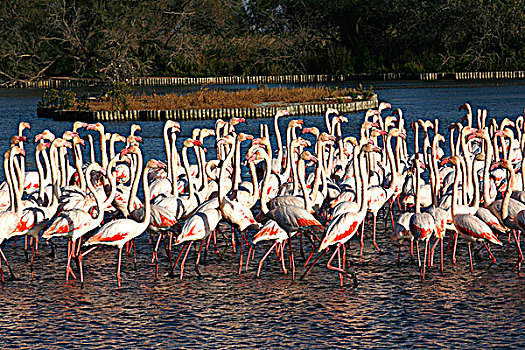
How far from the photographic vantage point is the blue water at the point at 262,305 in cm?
806

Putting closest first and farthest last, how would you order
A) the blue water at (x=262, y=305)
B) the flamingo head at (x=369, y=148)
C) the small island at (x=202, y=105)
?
the blue water at (x=262, y=305) → the flamingo head at (x=369, y=148) → the small island at (x=202, y=105)

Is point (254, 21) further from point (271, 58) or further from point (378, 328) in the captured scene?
point (378, 328)

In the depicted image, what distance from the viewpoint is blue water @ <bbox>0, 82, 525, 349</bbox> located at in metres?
8.06

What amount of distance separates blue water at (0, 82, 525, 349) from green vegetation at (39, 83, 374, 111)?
23554mm

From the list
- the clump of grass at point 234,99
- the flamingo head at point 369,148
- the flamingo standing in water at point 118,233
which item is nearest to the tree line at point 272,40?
the clump of grass at point 234,99

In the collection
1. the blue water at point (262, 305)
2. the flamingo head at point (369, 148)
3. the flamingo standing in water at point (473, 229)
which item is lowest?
the blue water at point (262, 305)

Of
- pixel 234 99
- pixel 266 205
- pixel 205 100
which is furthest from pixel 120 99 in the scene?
pixel 266 205

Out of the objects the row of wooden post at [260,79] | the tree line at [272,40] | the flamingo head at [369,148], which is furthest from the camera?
the tree line at [272,40]

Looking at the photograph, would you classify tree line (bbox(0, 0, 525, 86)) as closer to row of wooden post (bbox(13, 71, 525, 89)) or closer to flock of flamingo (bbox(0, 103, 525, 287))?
row of wooden post (bbox(13, 71, 525, 89))

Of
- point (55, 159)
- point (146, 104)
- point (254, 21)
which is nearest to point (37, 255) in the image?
point (55, 159)

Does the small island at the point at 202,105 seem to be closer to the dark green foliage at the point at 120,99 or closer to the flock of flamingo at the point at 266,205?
the dark green foliage at the point at 120,99

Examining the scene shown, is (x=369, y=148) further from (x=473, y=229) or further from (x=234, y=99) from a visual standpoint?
(x=234, y=99)

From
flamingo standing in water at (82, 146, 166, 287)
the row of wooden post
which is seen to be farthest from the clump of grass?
flamingo standing in water at (82, 146, 166, 287)

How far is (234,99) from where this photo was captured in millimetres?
36875
